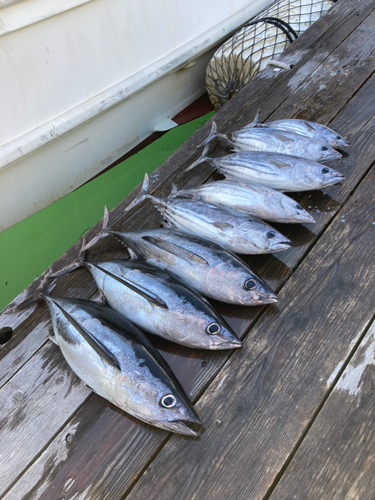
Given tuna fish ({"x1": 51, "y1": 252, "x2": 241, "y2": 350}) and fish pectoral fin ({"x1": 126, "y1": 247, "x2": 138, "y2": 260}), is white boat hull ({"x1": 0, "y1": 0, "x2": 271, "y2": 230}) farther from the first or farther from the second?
tuna fish ({"x1": 51, "y1": 252, "x2": 241, "y2": 350})

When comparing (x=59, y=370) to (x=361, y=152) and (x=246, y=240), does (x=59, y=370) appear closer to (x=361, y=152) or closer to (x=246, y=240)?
(x=246, y=240)

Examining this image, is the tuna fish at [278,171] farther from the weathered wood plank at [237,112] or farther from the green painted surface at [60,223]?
the green painted surface at [60,223]

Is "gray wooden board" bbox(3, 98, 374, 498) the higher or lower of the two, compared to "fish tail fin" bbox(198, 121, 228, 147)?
lower

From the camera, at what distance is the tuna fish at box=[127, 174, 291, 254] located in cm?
190

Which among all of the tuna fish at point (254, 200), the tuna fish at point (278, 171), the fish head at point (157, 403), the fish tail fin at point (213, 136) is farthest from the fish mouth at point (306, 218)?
the fish head at point (157, 403)

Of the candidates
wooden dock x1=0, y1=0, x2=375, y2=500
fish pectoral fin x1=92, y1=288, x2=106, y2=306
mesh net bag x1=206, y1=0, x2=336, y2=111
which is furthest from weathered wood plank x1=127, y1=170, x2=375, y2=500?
Result: mesh net bag x1=206, y1=0, x2=336, y2=111

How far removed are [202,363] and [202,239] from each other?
64cm

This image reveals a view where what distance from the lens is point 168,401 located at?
1416 mm

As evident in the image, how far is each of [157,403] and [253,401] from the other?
408 millimetres

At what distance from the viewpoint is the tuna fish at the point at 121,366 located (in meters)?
1.41

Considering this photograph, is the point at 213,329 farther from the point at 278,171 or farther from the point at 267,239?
the point at 278,171

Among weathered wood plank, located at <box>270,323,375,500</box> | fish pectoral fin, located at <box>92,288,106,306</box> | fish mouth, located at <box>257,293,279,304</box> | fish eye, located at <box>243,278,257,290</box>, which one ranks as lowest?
weathered wood plank, located at <box>270,323,375,500</box>

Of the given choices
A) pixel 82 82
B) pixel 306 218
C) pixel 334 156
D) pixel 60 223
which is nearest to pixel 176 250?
pixel 306 218

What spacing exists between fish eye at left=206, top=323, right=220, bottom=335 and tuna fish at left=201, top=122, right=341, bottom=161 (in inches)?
53.5
